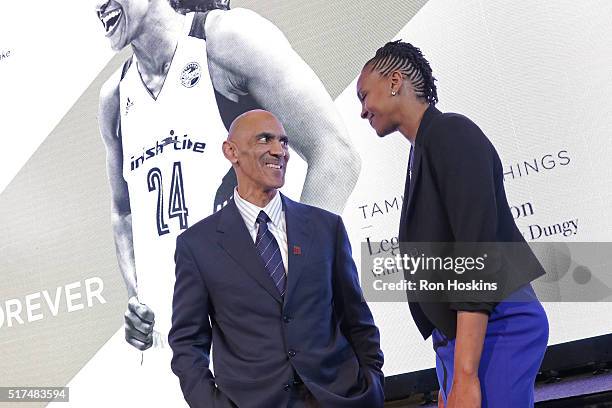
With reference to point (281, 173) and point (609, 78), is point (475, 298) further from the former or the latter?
point (609, 78)

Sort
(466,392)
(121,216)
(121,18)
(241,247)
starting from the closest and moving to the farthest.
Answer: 1. (466,392)
2. (241,247)
3. (121,216)
4. (121,18)

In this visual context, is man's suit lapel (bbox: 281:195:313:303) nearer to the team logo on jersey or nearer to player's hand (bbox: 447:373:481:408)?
player's hand (bbox: 447:373:481:408)

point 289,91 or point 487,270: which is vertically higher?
point 289,91

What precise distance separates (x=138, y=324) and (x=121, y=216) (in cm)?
47

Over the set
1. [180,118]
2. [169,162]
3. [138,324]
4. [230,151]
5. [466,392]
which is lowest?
[466,392]

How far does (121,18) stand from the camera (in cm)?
374

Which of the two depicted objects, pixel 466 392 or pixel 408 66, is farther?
pixel 408 66

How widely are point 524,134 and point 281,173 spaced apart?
1050 millimetres

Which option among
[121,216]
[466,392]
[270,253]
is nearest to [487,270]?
[466,392]

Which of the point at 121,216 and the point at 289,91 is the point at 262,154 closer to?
the point at 289,91

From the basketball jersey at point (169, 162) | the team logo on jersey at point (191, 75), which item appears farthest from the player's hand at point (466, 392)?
the team logo on jersey at point (191, 75)

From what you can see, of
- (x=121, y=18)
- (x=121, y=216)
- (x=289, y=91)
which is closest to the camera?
(x=289, y=91)

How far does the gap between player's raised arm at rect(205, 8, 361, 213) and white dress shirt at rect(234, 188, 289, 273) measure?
971 millimetres

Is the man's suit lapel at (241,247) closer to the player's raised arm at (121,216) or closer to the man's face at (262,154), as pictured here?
the man's face at (262,154)
